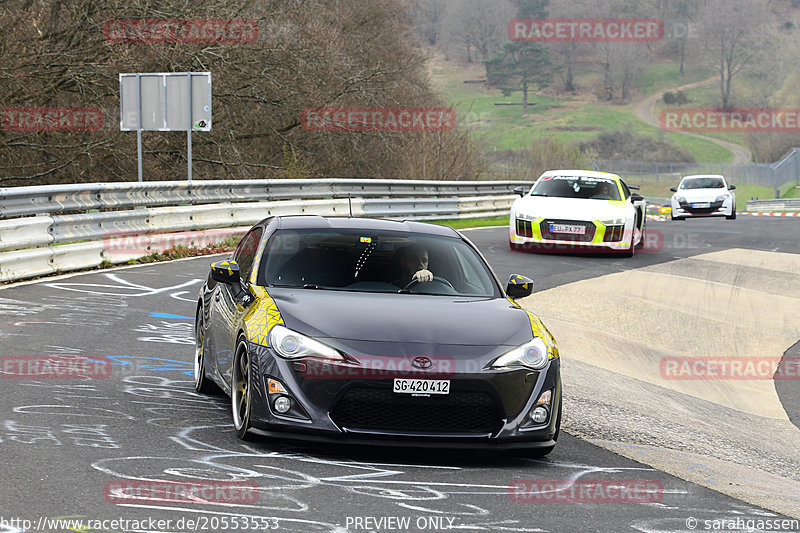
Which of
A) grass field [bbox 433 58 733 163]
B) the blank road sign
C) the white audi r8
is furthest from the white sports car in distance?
grass field [bbox 433 58 733 163]

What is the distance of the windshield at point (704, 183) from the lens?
37.0 m

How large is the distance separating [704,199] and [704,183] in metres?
0.99

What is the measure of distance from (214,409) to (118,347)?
265 cm

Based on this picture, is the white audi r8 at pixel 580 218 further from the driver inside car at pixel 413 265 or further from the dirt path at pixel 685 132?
the dirt path at pixel 685 132

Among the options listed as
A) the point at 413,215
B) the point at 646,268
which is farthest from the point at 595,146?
the point at 646,268

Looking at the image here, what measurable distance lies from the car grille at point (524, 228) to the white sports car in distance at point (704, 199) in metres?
15.9

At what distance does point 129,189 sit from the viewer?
17938 mm

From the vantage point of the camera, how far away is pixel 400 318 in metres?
6.70

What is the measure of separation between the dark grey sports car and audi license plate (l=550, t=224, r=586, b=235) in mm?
13612

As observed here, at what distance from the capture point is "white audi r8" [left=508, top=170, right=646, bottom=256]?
20.9 metres

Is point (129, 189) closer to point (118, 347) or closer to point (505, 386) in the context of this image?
point (118, 347)

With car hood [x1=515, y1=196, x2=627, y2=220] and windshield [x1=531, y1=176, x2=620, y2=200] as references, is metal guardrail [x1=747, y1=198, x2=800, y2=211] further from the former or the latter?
car hood [x1=515, y1=196, x2=627, y2=220]

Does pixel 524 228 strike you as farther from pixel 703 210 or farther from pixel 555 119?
pixel 555 119

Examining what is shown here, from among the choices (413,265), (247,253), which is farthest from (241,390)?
(247,253)
